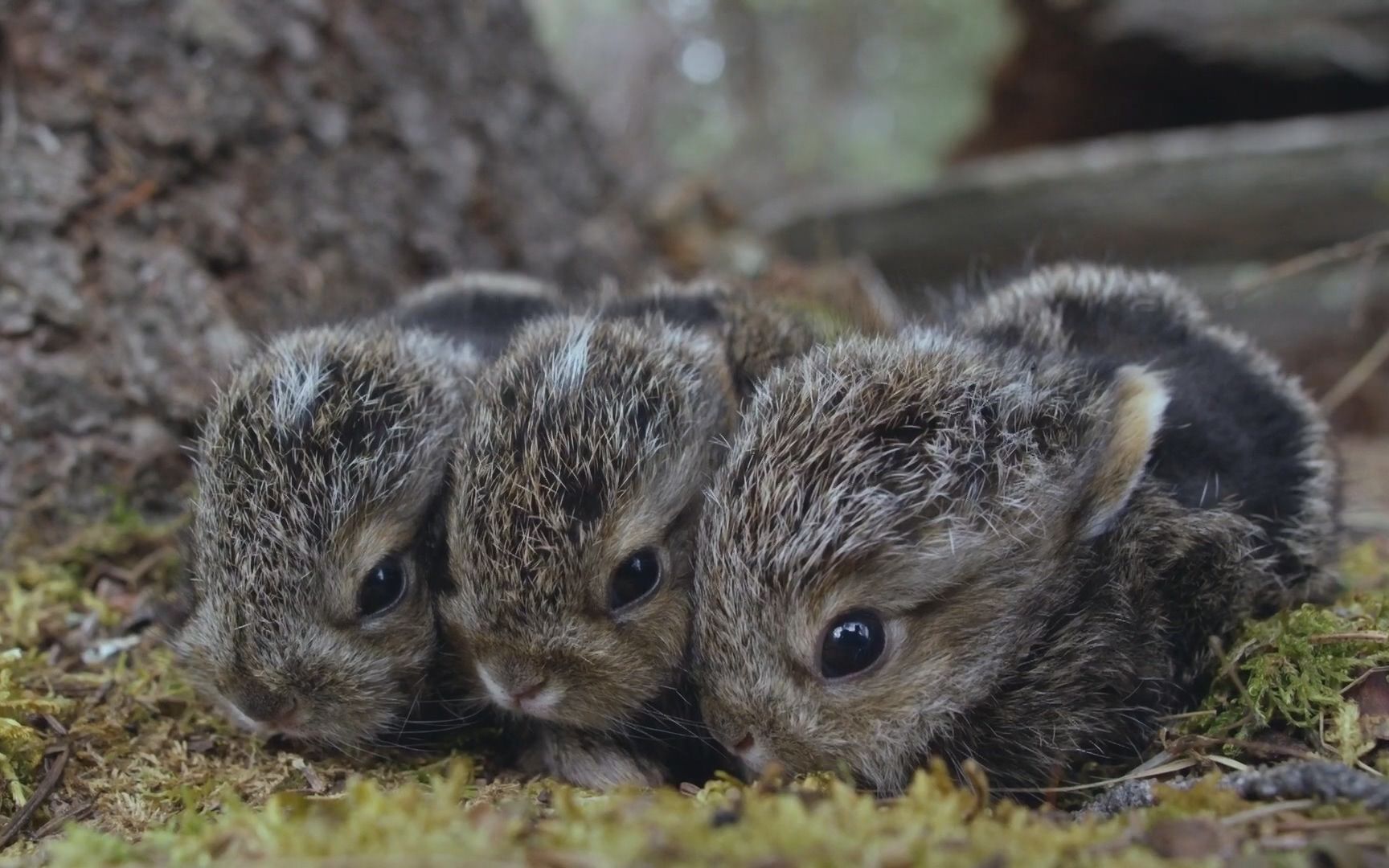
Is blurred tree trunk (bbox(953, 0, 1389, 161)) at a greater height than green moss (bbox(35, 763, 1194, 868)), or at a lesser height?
greater

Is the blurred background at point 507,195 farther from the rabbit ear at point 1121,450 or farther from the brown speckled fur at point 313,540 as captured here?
the brown speckled fur at point 313,540

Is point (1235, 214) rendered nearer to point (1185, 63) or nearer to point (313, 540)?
point (1185, 63)

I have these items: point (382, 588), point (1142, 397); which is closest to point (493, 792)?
point (382, 588)

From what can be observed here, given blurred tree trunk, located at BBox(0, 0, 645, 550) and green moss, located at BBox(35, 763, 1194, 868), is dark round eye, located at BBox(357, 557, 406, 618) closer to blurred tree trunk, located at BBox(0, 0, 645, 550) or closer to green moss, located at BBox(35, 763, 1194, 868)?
green moss, located at BBox(35, 763, 1194, 868)

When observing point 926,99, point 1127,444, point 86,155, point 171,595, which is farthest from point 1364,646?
point 926,99

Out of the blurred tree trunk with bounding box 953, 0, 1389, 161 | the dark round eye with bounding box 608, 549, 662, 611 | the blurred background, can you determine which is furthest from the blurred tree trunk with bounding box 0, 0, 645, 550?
the blurred tree trunk with bounding box 953, 0, 1389, 161

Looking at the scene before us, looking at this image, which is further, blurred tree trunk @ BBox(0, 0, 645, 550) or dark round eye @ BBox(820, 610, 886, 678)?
blurred tree trunk @ BBox(0, 0, 645, 550)

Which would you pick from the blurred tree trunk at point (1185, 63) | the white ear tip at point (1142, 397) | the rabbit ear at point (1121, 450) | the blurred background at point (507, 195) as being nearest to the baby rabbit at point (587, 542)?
the blurred background at point (507, 195)
